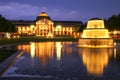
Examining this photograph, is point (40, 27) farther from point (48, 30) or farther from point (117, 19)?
point (117, 19)

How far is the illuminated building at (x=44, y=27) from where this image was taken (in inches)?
6919

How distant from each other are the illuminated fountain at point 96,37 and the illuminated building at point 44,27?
115 m

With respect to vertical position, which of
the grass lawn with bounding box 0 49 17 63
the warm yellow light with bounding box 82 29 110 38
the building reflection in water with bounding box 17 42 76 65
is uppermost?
the warm yellow light with bounding box 82 29 110 38

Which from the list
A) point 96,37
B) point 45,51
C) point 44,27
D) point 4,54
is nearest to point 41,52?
point 45,51

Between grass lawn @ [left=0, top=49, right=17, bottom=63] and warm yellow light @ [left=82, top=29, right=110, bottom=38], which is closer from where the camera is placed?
grass lawn @ [left=0, top=49, right=17, bottom=63]

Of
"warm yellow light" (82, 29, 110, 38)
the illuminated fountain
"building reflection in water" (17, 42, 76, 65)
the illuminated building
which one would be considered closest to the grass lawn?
"building reflection in water" (17, 42, 76, 65)

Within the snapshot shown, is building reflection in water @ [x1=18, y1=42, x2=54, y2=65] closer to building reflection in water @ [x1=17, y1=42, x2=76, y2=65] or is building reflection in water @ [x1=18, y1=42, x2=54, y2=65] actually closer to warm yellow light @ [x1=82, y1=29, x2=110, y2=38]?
building reflection in water @ [x1=17, y1=42, x2=76, y2=65]

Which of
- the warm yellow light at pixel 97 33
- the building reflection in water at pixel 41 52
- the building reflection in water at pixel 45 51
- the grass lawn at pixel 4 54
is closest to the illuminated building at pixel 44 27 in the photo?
the warm yellow light at pixel 97 33

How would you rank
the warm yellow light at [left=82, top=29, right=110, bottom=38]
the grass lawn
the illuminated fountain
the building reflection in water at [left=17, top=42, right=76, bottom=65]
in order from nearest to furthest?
1. the grass lawn
2. the building reflection in water at [left=17, top=42, right=76, bottom=65]
3. the illuminated fountain
4. the warm yellow light at [left=82, top=29, right=110, bottom=38]

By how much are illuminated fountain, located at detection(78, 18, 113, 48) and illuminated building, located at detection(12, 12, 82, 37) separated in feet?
377

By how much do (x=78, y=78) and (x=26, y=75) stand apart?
2.52 metres

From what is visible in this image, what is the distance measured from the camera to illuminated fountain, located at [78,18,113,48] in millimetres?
44206

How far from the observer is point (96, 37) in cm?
4747

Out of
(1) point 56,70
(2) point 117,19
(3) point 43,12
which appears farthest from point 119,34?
A: (3) point 43,12
